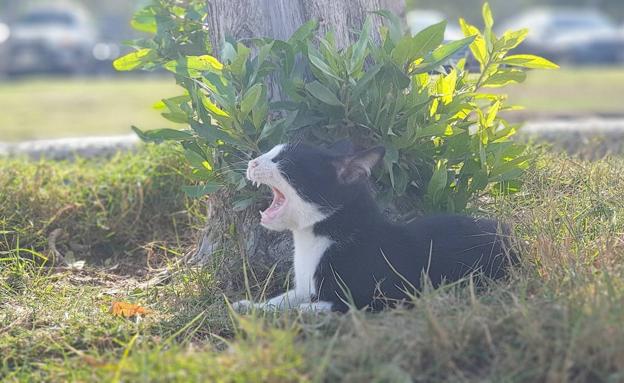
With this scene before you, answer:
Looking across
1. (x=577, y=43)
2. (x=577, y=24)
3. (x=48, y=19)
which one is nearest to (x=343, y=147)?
(x=577, y=43)

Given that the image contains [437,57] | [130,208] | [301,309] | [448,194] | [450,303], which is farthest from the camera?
[130,208]

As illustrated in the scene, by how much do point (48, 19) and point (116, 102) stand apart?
45.6 feet

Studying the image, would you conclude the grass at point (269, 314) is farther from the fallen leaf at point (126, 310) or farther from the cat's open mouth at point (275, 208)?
the cat's open mouth at point (275, 208)

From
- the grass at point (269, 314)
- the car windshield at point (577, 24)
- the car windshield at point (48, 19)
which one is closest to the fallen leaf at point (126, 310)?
the grass at point (269, 314)

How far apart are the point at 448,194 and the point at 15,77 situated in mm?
21321

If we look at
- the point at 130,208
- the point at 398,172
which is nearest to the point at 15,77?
Answer: the point at 130,208

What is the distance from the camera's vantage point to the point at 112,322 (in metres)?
3.61

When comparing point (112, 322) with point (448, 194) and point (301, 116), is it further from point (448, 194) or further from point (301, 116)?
point (448, 194)

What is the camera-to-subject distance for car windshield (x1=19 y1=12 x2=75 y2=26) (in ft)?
89.4

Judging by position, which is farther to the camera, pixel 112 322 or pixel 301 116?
pixel 301 116

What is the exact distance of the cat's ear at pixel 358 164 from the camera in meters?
3.54

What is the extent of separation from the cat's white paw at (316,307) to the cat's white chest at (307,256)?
0.34ft

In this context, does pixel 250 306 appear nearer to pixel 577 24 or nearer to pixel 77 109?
pixel 77 109

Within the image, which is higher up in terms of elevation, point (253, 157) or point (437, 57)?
point (437, 57)
